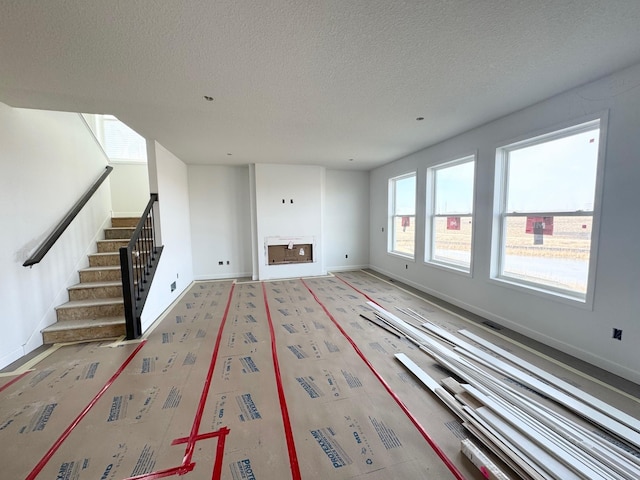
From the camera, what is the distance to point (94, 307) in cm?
308

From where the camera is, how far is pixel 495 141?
315 centimetres

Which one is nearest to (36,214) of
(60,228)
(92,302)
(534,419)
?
(60,228)

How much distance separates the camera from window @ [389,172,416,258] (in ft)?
16.7

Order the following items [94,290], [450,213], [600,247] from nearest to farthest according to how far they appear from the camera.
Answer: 1. [600,247]
2. [94,290]
3. [450,213]

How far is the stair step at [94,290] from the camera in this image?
323 centimetres

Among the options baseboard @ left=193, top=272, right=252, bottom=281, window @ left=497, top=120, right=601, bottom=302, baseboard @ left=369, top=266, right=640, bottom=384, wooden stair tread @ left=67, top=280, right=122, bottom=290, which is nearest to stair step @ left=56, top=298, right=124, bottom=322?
wooden stair tread @ left=67, top=280, right=122, bottom=290

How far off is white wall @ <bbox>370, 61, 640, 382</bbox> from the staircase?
4.77m

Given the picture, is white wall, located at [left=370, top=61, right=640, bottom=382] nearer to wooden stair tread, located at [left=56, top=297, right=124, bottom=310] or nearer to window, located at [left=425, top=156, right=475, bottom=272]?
window, located at [left=425, top=156, right=475, bottom=272]

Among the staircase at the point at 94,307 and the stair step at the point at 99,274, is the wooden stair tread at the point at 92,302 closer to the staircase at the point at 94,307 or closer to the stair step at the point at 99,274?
the staircase at the point at 94,307

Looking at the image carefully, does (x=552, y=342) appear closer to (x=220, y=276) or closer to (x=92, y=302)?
(x=92, y=302)

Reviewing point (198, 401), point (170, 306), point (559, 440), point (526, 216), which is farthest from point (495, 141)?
point (170, 306)

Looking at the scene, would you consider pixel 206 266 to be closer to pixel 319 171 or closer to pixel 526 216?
pixel 319 171

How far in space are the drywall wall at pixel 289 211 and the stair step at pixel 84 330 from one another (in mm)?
2835

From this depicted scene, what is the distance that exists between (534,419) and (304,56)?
9.86 ft
